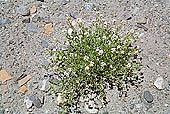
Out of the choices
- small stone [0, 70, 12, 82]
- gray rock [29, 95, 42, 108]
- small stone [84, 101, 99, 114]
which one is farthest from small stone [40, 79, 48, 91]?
small stone [84, 101, 99, 114]

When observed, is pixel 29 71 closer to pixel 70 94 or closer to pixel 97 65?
pixel 70 94

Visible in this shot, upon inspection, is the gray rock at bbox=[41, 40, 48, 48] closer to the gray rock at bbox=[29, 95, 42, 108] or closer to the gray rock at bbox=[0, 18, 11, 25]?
the gray rock at bbox=[0, 18, 11, 25]

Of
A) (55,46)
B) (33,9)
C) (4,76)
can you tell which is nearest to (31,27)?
(33,9)

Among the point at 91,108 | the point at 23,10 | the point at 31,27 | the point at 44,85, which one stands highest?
the point at 23,10

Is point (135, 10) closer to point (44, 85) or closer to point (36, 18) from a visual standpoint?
point (36, 18)

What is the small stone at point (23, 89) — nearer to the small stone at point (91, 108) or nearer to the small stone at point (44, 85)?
the small stone at point (44, 85)

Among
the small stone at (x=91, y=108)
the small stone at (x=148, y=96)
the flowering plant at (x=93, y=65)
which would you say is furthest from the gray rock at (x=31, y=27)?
the small stone at (x=148, y=96)
